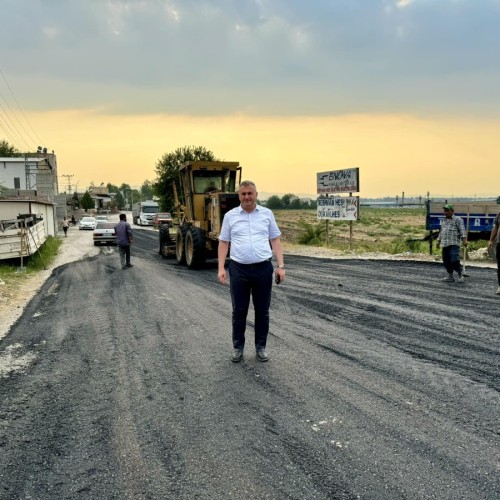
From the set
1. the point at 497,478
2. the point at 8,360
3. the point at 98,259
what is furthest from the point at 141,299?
the point at 98,259

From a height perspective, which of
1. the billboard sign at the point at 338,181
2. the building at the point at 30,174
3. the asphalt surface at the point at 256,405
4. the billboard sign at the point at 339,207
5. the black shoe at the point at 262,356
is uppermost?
the building at the point at 30,174

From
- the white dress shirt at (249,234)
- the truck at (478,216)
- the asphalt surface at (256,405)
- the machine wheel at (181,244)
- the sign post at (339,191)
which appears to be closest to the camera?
the asphalt surface at (256,405)

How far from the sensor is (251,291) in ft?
19.1

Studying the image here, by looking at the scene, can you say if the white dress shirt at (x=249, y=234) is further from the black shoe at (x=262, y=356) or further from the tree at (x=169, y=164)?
the tree at (x=169, y=164)

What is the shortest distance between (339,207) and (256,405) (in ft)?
63.4

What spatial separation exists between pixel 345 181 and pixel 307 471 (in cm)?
2002

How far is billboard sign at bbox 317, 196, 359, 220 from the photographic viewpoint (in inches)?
875

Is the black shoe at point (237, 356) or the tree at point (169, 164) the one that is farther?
the tree at point (169, 164)

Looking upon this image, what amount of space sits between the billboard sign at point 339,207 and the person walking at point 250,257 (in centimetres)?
1699

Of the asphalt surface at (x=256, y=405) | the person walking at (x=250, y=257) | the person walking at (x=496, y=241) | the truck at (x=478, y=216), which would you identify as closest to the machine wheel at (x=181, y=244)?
the asphalt surface at (x=256, y=405)

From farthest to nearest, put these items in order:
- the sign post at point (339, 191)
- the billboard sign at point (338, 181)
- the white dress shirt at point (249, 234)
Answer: the sign post at point (339, 191) < the billboard sign at point (338, 181) < the white dress shirt at point (249, 234)

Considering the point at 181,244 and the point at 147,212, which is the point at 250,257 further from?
the point at 147,212

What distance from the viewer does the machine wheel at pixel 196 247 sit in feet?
52.0

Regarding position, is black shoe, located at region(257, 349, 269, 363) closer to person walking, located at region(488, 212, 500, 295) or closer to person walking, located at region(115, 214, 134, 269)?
person walking, located at region(488, 212, 500, 295)
